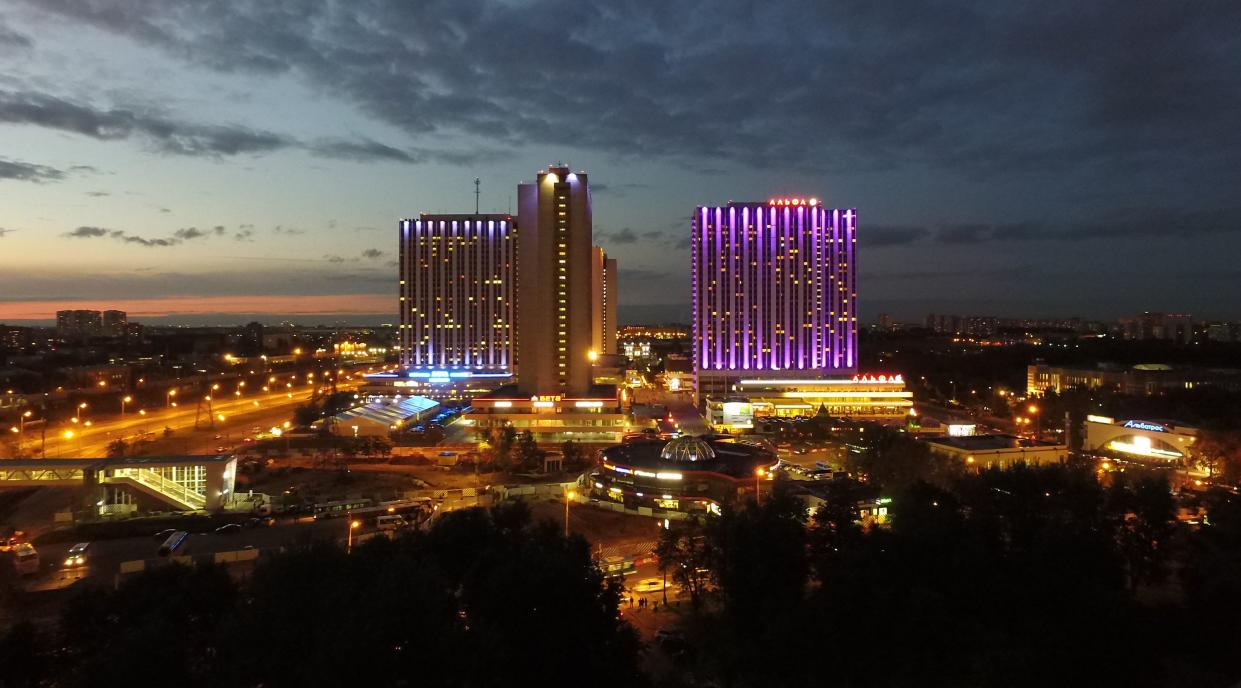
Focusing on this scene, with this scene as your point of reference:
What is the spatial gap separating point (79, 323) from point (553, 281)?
101473mm

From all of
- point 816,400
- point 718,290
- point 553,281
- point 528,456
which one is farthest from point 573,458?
point 718,290

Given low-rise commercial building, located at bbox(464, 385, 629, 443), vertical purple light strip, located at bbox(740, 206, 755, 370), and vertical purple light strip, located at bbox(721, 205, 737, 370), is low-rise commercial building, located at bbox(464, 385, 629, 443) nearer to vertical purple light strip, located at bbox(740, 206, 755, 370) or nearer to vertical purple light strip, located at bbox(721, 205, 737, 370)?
vertical purple light strip, located at bbox(721, 205, 737, 370)

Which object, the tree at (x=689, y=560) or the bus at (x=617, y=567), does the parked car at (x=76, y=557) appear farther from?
the tree at (x=689, y=560)

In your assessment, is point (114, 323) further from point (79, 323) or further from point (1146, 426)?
point (1146, 426)

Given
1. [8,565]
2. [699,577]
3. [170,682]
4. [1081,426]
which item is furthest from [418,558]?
[1081,426]

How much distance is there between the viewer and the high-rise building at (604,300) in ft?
224

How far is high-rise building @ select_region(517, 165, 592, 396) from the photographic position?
3656 cm

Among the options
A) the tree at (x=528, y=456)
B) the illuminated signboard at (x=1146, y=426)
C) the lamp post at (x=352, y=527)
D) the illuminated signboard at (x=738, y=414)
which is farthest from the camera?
the illuminated signboard at (x=738, y=414)

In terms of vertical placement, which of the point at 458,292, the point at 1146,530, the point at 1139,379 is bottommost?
the point at 1146,530

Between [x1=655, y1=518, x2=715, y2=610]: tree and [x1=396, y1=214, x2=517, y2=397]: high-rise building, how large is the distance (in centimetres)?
3706

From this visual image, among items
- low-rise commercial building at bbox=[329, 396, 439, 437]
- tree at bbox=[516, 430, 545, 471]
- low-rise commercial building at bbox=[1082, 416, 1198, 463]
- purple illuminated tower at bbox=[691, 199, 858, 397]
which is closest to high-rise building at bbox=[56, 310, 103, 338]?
low-rise commercial building at bbox=[329, 396, 439, 437]

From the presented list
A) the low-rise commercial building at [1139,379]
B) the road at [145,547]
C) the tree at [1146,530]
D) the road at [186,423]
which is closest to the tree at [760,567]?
the tree at [1146,530]

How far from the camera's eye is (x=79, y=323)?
10412 cm

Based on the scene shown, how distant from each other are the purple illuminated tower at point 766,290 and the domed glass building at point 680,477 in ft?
74.4
